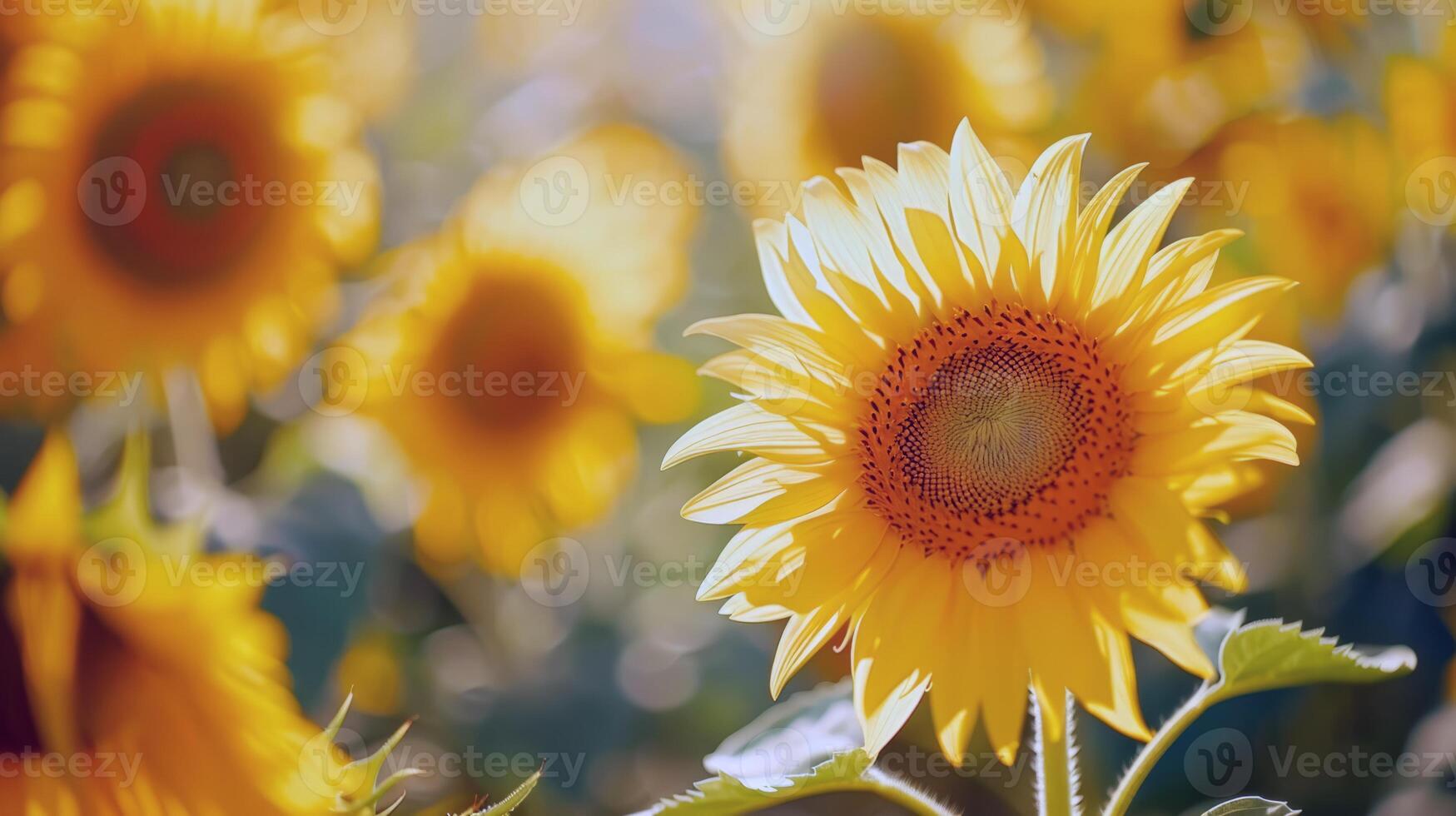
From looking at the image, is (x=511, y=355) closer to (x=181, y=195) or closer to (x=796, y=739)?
(x=181, y=195)

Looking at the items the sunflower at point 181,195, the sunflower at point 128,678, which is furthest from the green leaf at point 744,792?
the sunflower at point 181,195

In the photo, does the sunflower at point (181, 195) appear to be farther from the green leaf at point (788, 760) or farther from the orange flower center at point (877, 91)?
the green leaf at point (788, 760)

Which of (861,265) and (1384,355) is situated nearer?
(861,265)

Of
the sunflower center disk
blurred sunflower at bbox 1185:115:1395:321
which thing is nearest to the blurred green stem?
the sunflower center disk

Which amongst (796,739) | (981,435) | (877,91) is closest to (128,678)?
(796,739)

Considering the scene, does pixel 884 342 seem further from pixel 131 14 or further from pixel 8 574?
pixel 131 14

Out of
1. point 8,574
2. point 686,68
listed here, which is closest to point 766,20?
point 686,68
